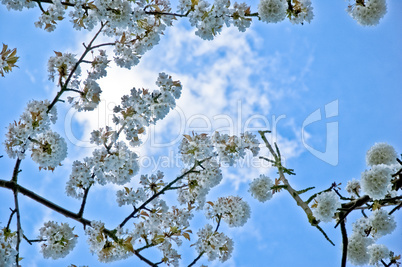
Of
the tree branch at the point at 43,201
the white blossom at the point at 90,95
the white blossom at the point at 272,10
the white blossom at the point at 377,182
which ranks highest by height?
the white blossom at the point at 272,10

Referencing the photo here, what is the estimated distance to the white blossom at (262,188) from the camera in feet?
16.8

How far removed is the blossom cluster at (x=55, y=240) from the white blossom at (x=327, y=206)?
345 centimetres

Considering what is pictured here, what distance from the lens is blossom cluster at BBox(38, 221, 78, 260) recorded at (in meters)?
4.53

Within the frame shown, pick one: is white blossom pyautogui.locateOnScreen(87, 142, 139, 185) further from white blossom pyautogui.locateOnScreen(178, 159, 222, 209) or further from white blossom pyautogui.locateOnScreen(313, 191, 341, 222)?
white blossom pyautogui.locateOnScreen(313, 191, 341, 222)

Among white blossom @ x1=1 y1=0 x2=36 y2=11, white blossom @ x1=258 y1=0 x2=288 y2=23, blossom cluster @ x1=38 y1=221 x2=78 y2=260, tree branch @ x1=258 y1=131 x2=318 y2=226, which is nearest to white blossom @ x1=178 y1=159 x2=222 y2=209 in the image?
tree branch @ x1=258 y1=131 x2=318 y2=226

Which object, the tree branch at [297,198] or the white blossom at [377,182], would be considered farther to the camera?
the white blossom at [377,182]

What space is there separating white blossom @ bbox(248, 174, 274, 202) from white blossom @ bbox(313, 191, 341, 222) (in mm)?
1584

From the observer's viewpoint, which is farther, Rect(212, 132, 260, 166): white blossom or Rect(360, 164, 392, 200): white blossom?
Rect(212, 132, 260, 166): white blossom

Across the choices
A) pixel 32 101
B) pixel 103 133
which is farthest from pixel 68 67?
pixel 103 133

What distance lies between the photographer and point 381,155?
460cm

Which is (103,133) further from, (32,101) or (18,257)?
(18,257)

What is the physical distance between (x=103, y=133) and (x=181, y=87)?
126cm

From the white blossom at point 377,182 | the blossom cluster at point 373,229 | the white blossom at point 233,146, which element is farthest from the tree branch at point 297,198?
the blossom cluster at point 373,229

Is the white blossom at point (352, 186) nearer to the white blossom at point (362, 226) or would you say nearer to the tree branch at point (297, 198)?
the white blossom at point (362, 226)
